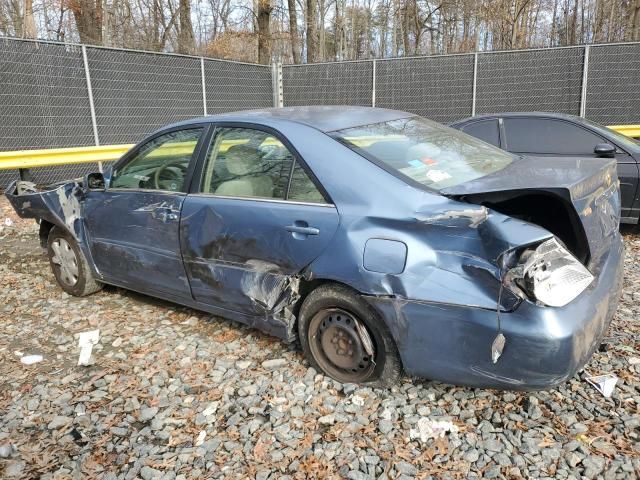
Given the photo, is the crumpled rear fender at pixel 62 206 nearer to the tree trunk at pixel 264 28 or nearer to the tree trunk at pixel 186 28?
the tree trunk at pixel 264 28

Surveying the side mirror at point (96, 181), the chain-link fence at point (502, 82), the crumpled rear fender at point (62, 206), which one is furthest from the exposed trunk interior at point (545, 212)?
the chain-link fence at point (502, 82)

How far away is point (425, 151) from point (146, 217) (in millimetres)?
2061

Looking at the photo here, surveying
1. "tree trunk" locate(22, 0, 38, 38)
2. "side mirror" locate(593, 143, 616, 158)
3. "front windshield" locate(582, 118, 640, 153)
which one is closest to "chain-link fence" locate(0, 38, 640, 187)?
"front windshield" locate(582, 118, 640, 153)

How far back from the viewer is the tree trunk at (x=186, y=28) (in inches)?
992

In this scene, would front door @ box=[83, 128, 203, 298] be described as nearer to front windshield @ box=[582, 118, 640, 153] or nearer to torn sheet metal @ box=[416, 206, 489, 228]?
torn sheet metal @ box=[416, 206, 489, 228]

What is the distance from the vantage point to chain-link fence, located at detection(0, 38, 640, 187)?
9.45 m

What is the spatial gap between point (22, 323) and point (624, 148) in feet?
20.7

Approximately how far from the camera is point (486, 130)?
648 centimetres

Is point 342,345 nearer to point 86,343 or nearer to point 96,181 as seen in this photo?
point 86,343

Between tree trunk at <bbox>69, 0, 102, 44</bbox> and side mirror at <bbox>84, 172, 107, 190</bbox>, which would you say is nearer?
side mirror at <bbox>84, 172, 107, 190</bbox>

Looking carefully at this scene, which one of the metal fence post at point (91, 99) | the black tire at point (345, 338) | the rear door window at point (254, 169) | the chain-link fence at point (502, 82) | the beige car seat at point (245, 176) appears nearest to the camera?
the black tire at point (345, 338)

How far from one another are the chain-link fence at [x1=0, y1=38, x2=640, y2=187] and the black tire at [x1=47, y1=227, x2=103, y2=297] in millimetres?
5627

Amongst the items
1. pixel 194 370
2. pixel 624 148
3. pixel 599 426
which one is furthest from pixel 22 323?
pixel 624 148

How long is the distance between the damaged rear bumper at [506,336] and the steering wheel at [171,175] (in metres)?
1.76
